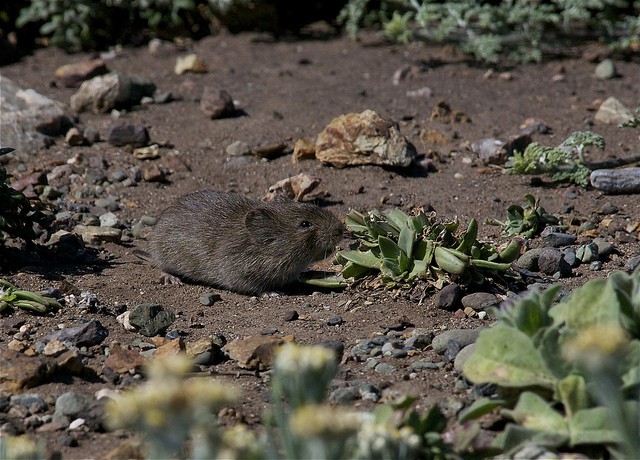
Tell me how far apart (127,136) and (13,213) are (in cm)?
240

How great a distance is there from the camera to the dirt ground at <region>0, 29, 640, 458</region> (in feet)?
17.6

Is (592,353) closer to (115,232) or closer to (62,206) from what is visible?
(115,232)

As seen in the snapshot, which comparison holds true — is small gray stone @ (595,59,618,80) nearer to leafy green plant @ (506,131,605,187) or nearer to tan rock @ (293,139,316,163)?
leafy green plant @ (506,131,605,187)

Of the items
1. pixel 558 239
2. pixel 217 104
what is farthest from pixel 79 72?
pixel 558 239

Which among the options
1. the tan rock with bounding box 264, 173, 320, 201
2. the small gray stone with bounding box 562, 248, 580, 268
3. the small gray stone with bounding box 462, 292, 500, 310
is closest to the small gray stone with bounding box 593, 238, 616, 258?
the small gray stone with bounding box 562, 248, 580, 268

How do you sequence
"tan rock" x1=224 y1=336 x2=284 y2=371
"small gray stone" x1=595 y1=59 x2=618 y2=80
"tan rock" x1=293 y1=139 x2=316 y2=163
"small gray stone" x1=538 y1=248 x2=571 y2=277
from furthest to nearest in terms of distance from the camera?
"small gray stone" x1=595 y1=59 x2=618 y2=80 → "tan rock" x1=293 y1=139 x2=316 y2=163 → "small gray stone" x1=538 y1=248 x2=571 y2=277 → "tan rock" x1=224 y1=336 x2=284 y2=371

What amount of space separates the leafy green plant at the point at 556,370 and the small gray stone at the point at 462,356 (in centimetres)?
59

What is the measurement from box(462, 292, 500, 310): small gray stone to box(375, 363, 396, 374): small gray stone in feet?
3.15

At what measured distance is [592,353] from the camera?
223cm

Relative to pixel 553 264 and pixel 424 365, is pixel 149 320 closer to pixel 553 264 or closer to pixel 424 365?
pixel 424 365

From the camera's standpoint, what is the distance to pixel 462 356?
4.46 meters

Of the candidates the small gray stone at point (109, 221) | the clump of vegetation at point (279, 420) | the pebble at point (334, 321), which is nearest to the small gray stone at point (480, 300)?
the pebble at point (334, 321)

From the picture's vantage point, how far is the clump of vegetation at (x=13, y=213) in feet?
19.9

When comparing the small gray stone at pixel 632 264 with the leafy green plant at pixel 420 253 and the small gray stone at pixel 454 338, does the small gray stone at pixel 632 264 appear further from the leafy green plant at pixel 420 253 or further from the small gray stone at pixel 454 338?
the small gray stone at pixel 454 338
